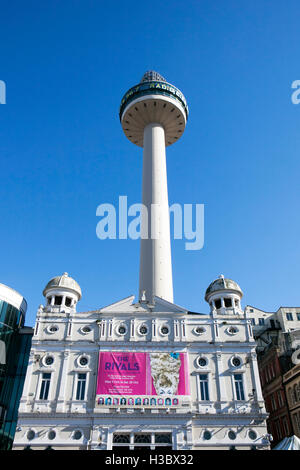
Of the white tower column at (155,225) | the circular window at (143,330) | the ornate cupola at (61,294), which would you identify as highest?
the white tower column at (155,225)

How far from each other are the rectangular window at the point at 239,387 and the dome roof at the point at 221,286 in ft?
35.9

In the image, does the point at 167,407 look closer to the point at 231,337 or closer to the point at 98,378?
the point at 98,378

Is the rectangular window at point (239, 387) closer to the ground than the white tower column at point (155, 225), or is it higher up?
closer to the ground

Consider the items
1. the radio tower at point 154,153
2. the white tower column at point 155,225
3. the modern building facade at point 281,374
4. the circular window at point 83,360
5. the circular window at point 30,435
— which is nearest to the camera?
the circular window at point 30,435

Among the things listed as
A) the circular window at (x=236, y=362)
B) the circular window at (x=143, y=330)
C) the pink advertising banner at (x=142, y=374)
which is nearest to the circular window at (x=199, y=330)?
the pink advertising banner at (x=142, y=374)

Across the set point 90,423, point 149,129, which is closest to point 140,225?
point 149,129

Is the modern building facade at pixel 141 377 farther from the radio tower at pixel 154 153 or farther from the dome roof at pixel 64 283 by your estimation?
the radio tower at pixel 154 153

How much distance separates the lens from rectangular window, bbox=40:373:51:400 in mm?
37906

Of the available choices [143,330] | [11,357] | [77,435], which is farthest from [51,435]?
[11,357]

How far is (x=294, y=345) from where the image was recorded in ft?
172

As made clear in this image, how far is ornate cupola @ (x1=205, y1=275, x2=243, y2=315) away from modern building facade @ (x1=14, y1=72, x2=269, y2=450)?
13 centimetres

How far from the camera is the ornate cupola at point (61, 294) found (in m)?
45.0

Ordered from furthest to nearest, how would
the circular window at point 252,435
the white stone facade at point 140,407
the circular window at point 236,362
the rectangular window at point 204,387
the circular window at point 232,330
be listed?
the circular window at point 232,330
the circular window at point 236,362
the rectangular window at point 204,387
the circular window at point 252,435
the white stone facade at point 140,407

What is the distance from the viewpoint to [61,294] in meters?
45.7
